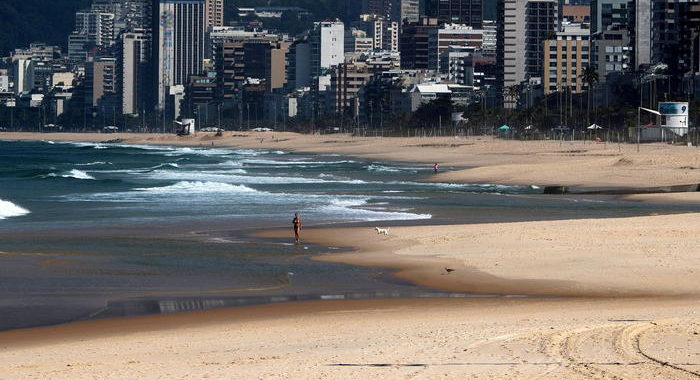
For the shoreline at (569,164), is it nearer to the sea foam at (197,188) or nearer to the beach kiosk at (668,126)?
the beach kiosk at (668,126)

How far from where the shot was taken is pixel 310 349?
56.6ft

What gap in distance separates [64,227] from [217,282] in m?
15.4

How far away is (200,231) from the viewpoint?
127ft

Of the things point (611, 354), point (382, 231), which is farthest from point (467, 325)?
point (382, 231)

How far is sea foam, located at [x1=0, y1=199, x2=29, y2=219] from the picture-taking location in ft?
153

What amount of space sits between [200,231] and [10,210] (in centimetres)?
1331

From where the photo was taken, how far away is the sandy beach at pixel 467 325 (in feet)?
50.5

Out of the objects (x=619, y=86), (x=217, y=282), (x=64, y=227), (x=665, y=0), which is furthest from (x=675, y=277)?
(x=665, y=0)

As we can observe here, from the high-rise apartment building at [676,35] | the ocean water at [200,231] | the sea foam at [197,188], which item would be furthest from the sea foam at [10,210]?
the high-rise apartment building at [676,35]

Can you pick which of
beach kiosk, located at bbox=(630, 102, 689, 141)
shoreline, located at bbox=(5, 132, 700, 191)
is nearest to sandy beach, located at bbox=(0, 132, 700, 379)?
shoreline, located at bbox=(5, 132, 700, 191)

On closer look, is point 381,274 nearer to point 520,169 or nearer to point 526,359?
point 526,359

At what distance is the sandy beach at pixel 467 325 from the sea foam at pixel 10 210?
1647 centimetres

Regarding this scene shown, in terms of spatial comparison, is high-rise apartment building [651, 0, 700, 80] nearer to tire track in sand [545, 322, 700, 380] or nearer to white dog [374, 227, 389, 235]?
white dog [374, 227, 389, 235]

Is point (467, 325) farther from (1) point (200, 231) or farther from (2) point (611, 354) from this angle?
(1) point (200, 231)
